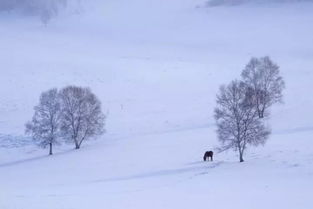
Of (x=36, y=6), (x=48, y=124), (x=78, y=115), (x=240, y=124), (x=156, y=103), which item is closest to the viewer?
(x=240, y=124)

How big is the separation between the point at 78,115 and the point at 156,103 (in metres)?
20.0

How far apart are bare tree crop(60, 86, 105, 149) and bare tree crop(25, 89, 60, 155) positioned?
37.2 inches

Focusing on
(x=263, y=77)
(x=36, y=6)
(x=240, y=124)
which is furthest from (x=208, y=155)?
(x=36, y=6)

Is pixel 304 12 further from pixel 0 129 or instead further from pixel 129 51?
pixel 0 129

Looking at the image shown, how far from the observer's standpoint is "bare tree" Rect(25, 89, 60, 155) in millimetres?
52719

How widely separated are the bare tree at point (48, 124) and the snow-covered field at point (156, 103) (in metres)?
1.77

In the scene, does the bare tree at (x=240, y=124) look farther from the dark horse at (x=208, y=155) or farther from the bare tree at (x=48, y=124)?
the bare tree at (x=48, y=124)

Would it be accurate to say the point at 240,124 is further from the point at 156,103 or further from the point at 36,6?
the point at 36,6

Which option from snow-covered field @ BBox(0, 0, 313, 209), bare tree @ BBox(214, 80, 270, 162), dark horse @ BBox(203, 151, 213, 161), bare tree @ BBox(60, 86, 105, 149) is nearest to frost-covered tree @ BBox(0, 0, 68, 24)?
snow-covered field @ BBox(0, 0, 313, 209)

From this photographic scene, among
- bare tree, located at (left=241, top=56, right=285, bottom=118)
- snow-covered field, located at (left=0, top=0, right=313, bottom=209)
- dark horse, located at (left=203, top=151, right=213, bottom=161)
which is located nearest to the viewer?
snow-covered field, located at (left=0, top=0, right=313, bottom=209)

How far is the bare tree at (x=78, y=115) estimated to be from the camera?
53.0 meters

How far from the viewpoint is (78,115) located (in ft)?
175

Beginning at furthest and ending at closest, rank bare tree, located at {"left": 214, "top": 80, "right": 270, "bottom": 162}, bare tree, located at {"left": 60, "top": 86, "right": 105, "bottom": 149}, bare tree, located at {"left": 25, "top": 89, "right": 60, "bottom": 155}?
bare tree, located at {"left": 60, "top": 86, "right": 105, "bottom": 149}, bare tree, located at {"left": 25, "top": 89, "right": 60, "bottom": 155}, bare tree, located at {"left": 214, "top": 80, "right": 270, "bottom": 162}

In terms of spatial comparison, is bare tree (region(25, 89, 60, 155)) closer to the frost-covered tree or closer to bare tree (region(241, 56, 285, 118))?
bare tree (region(241, 56, 285, 118))
